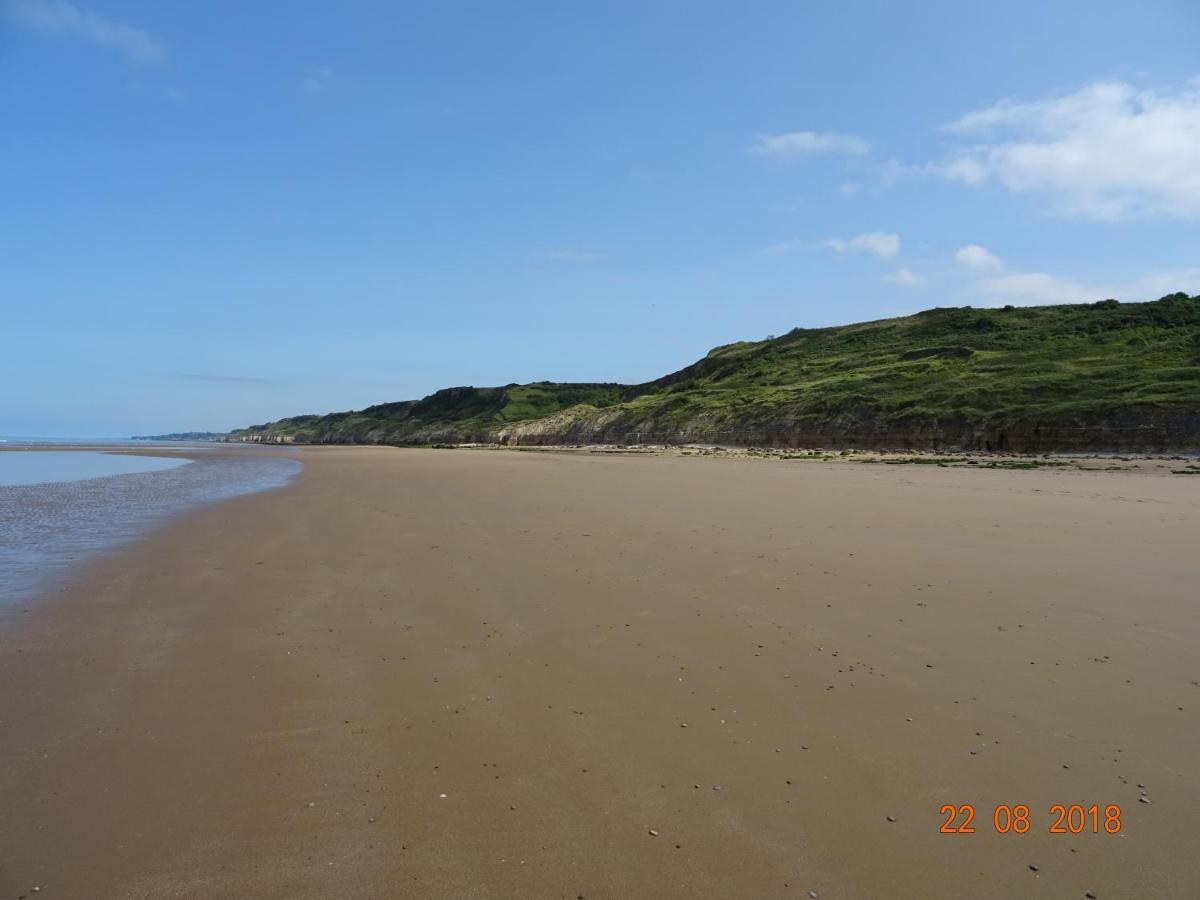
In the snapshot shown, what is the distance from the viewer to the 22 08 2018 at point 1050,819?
3143 millimetres

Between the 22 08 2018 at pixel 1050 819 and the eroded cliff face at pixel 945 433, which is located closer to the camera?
the 22 08 2018 at pixel 1050 819

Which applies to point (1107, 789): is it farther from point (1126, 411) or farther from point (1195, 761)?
point (1126, 411)

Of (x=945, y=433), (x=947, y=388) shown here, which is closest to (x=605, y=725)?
(x=945, y=433)

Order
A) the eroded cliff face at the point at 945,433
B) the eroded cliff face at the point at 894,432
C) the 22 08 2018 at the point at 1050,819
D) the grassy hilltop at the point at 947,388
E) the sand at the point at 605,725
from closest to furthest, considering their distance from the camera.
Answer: the sand at the point at 605,725
the 22 08 2018 at the point at 1050,819
the eroded cliff face at the point at 945,433
the eroded cliff face at the point at 894,432
the grassy hilltop at the point at 947,388

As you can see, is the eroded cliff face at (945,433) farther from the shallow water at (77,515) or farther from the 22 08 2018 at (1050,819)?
the shallow water at (77,515)

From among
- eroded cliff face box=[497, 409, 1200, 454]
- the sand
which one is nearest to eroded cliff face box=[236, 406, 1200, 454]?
eroded cliff face box=[497, 409, 1200, 454]

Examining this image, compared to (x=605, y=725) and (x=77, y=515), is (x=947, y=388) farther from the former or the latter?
(x=605, y=725)

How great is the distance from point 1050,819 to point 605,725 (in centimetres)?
231

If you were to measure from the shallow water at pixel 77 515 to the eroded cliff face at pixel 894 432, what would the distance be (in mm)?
36977

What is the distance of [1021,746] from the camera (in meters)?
3.82

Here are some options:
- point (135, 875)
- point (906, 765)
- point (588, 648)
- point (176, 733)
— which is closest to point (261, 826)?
point (135, 875)

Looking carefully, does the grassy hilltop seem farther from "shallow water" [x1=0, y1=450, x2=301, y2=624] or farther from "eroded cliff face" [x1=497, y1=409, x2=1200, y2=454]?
"shallow water" [x1=0, y1=450, x2=301, y2=624]

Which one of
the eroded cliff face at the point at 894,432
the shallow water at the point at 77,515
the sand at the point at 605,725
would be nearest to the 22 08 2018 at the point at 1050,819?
the sand at the point at 605,725

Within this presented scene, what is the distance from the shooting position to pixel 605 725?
4145 millimetres
